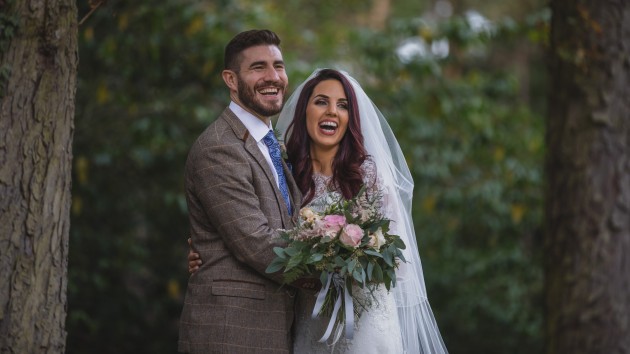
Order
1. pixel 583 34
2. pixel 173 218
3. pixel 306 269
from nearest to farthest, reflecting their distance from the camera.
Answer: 1. pixel 306 269
2. pixel 583 34
3. pixel 173 218

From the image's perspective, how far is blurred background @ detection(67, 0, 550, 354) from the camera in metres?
7.41

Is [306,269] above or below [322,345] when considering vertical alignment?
above

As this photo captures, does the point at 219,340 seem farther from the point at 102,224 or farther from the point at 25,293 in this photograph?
the point at 102,224

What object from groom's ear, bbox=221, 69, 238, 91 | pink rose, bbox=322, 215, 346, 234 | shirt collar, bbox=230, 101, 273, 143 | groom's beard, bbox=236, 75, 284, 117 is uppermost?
groom's ear, bbox=221, 69, 238, 91

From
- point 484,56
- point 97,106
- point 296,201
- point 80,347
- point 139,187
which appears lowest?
point 80,347

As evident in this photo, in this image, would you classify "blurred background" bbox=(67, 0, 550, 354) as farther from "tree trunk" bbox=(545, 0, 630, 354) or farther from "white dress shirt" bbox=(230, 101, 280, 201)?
"white dress shirt" bbox=(230, 101, 280, 201)

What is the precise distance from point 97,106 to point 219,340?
4.37 metres

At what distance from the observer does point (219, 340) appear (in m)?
3.79

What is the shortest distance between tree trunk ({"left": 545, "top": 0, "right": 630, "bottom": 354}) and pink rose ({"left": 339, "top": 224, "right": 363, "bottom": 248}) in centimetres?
321

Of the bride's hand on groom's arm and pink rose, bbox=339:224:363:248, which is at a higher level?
pink rose, bbox=339:224:363:248

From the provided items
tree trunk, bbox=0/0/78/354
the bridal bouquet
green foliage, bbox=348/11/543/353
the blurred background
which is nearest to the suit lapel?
the bridal bouquet

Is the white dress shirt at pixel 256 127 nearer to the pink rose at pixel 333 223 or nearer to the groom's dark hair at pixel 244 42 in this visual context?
the groom's dark hair at pixel 244 42

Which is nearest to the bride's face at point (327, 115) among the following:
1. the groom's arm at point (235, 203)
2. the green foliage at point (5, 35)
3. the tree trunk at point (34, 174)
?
the groom's arm at point (235, 203)

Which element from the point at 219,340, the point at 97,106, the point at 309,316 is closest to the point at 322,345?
the point at 309,316
